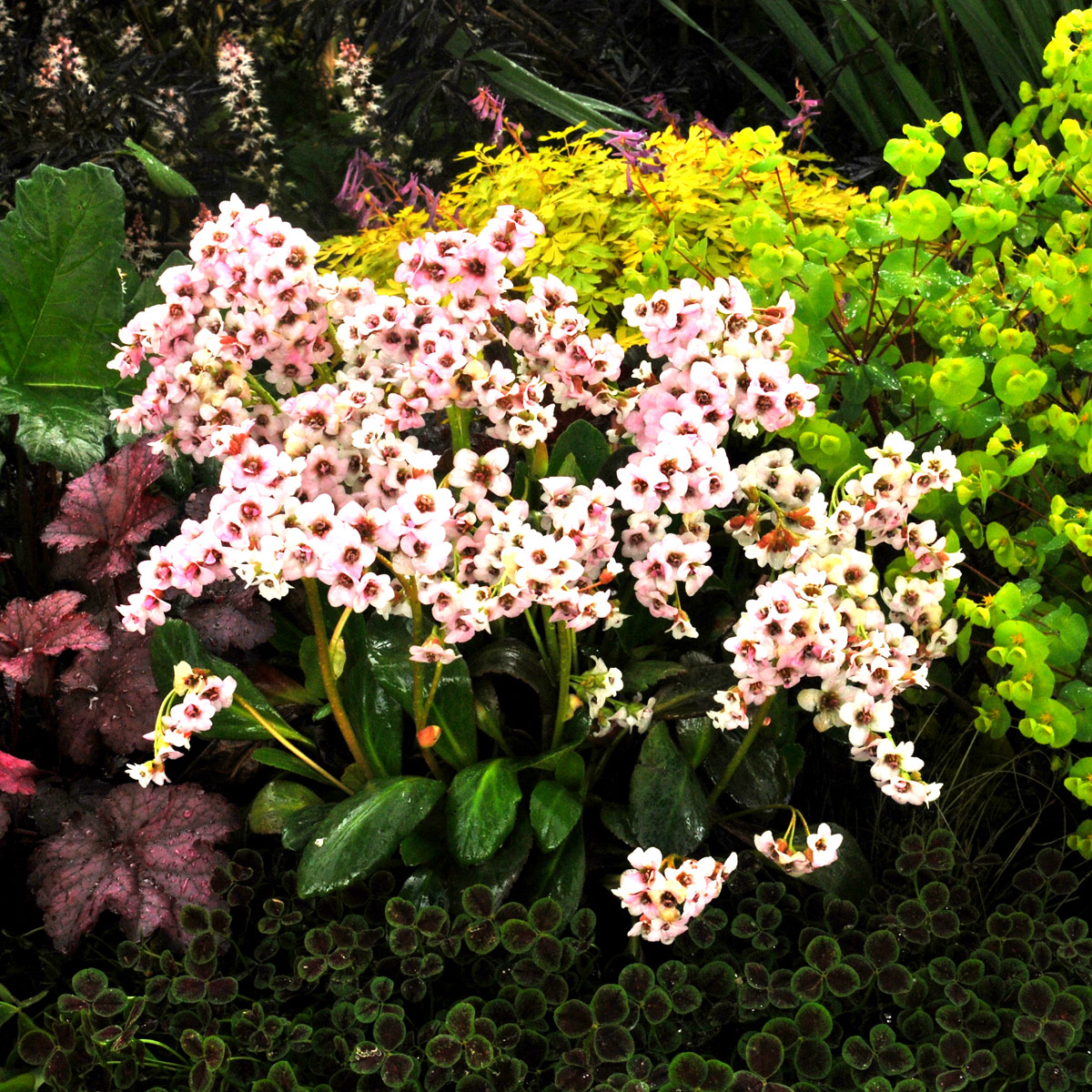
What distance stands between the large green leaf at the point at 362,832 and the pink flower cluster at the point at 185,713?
0.24 meters

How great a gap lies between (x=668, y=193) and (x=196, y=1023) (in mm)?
1828

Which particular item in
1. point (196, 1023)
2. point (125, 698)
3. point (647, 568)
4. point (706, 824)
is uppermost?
point (647, 568)

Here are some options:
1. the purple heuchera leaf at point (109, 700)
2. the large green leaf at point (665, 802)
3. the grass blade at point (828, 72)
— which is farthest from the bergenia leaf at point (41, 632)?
the grass blade at point (828, 72)

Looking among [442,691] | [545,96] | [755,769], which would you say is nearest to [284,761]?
[442,691]

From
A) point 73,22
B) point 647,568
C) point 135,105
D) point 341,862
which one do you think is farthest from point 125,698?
point 73,22

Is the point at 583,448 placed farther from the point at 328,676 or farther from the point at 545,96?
the point at 545,96

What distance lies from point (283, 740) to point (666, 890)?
63 cm

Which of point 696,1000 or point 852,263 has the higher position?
point 852,263

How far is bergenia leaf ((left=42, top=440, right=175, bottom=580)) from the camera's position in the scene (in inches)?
72.1

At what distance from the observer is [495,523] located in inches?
54.3

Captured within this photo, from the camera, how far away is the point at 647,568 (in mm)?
1436

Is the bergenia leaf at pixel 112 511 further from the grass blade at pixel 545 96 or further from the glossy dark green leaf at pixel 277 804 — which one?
the grass blade at pixel 545 96

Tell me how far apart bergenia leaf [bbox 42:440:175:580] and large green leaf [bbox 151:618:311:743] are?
0.64 ft

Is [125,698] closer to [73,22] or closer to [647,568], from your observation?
[647,568]
